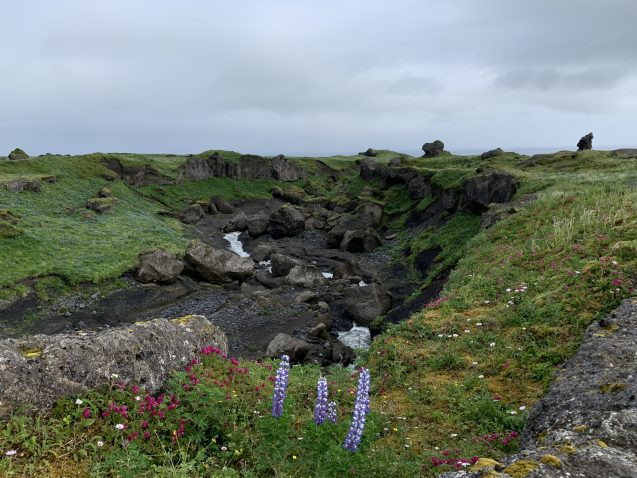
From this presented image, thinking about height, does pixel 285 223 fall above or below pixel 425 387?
above

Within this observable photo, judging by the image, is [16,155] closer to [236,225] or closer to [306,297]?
[236,225]

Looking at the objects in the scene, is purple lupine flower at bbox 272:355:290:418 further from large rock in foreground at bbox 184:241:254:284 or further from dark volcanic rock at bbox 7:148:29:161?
dark volcanic rock at bbox 7:148:29:161

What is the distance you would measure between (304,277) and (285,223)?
90.8 ft

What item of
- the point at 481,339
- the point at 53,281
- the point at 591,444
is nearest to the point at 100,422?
the point at 591,444

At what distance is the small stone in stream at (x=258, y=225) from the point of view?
243ft

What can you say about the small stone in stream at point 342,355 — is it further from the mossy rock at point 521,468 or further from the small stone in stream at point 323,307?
the mossy rock at point 521,468

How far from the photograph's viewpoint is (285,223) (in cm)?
7462

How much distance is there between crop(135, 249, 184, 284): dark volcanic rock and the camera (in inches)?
1766

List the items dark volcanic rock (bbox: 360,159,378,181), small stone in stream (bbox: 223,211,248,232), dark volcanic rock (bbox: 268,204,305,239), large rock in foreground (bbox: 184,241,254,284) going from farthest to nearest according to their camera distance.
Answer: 1. dark volcanic rock (bbox: 360,159,378,181)
2. small stone in stream (bbox: 223,211,248,232)
3. dark volcanic rock (bbox: 268,204,305,239)
4. large rock in foreground (bbox: 184,241,254,284)

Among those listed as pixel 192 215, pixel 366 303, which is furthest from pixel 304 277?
pixel 192 215

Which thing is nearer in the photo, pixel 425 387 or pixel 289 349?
pixel 425 387

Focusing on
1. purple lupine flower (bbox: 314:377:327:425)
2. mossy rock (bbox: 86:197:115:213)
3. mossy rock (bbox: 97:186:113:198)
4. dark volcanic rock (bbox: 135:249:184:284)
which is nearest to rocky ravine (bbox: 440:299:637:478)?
purple lupine flower (bbox: 314:377:327:425)

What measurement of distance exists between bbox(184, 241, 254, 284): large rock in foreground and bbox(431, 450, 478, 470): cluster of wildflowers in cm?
4080

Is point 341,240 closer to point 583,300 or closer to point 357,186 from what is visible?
point 357,186
